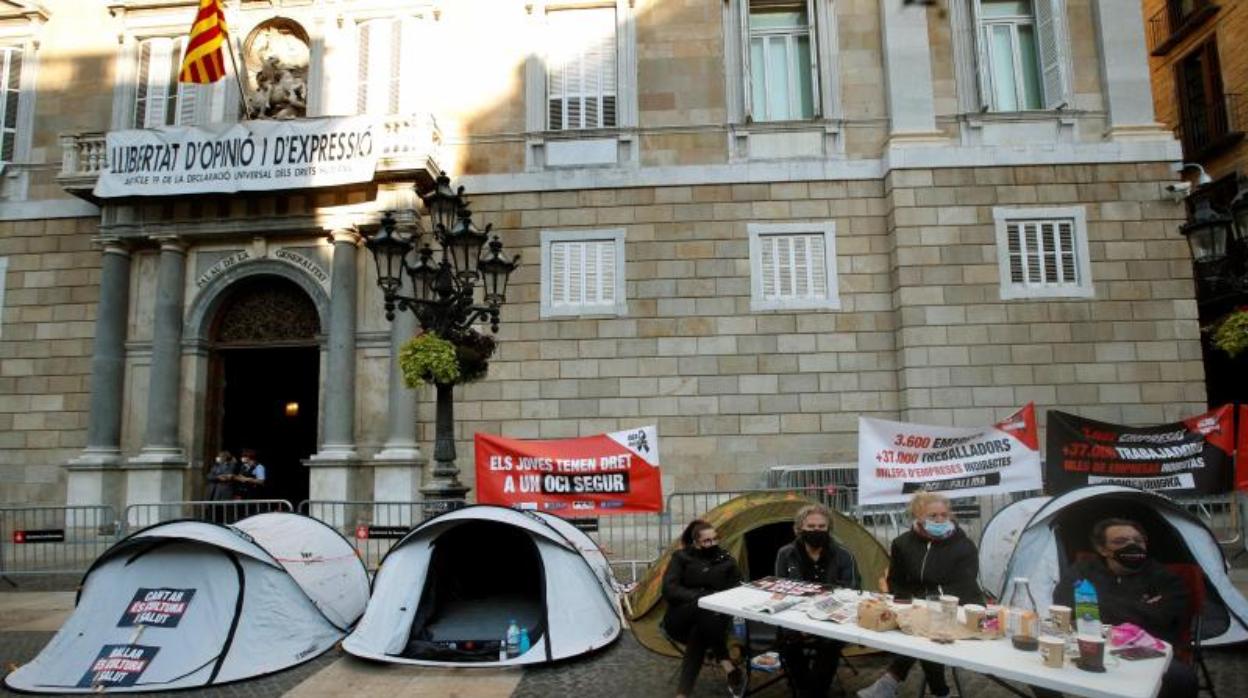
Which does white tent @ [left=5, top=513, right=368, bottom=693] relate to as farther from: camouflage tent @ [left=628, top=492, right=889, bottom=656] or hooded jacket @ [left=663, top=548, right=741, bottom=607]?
hooded jacket @ [left=663, top=548, right=741, bottom=607]

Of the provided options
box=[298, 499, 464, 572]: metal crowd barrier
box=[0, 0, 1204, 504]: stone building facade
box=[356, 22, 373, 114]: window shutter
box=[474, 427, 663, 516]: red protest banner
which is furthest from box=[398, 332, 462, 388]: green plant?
box=[356, 22, 373, 114]: window shutter

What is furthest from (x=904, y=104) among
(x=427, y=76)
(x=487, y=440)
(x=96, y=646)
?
(x=96, y=646)

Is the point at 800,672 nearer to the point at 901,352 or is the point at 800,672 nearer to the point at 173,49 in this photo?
the point at 901,352

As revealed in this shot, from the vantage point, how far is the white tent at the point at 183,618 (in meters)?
6.72

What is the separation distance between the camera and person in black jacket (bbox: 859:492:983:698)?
585 cm

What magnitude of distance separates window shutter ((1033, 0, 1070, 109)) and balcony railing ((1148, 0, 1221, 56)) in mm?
9663

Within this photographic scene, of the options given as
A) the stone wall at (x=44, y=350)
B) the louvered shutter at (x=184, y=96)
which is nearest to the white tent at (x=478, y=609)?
the stone wall at (x=44, y=350)

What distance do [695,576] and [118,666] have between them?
4965 millimetres

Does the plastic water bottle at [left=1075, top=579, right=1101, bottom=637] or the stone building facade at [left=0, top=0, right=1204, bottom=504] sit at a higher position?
the stone building facade at [left=0, top=0, right=1204, bottom=504]

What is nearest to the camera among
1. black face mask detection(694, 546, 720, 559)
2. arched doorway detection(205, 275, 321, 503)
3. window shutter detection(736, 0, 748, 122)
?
black face mask detection(694, 546, 720, 559)

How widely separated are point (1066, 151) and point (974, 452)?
7905mm

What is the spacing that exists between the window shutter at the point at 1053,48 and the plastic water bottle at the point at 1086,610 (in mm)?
12307

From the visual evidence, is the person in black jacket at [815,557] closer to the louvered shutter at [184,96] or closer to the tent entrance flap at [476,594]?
the tent entrance flap at [476,594]

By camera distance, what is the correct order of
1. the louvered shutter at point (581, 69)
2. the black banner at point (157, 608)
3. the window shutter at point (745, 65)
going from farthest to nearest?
1. the louvered shutter at point (581, 69)
2. the window shutter at point (745, 65)
3. the black banner at point (157, 608)
